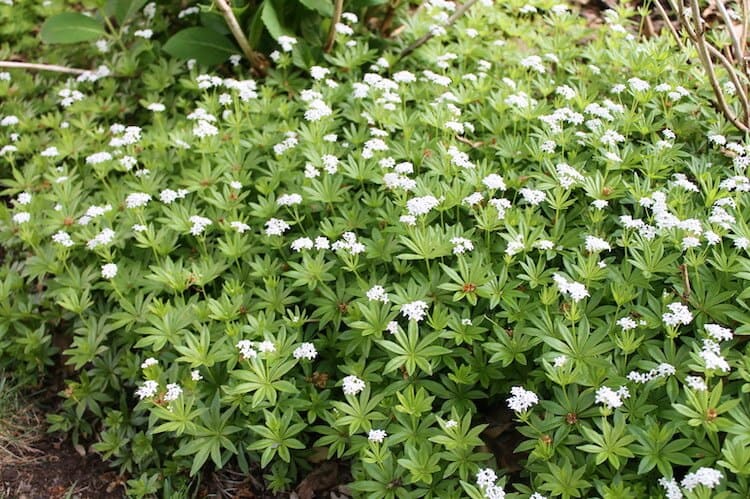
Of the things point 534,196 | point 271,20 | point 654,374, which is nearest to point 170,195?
point 271,20

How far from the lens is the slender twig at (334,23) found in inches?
189

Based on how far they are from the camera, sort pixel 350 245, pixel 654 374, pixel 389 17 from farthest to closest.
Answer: pixel 389 17
pixel 350 245
pixel 654 374

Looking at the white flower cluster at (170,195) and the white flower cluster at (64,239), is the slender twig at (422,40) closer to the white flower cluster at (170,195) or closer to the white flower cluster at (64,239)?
the white flower cluster at (170,195)

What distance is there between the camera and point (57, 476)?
12.1 feet

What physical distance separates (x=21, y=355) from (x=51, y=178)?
121 cm

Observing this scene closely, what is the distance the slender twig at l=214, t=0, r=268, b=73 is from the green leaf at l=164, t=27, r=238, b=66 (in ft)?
0.52

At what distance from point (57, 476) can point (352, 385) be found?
191cm

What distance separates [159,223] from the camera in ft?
13.7

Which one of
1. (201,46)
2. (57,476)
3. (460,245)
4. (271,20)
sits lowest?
(57,476)

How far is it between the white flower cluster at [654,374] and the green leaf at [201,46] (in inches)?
149

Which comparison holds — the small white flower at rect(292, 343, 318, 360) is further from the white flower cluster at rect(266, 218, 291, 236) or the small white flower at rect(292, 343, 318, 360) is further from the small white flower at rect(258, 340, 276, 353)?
the white flower cluster at rect(266, 218, 291, 236)

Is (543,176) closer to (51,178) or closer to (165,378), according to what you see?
(165,378)

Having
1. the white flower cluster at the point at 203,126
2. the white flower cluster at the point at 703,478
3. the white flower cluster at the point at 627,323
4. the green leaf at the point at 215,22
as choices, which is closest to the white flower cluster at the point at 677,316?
the white flower cluster at the point at 627,323

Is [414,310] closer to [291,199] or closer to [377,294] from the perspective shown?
[377,294]
